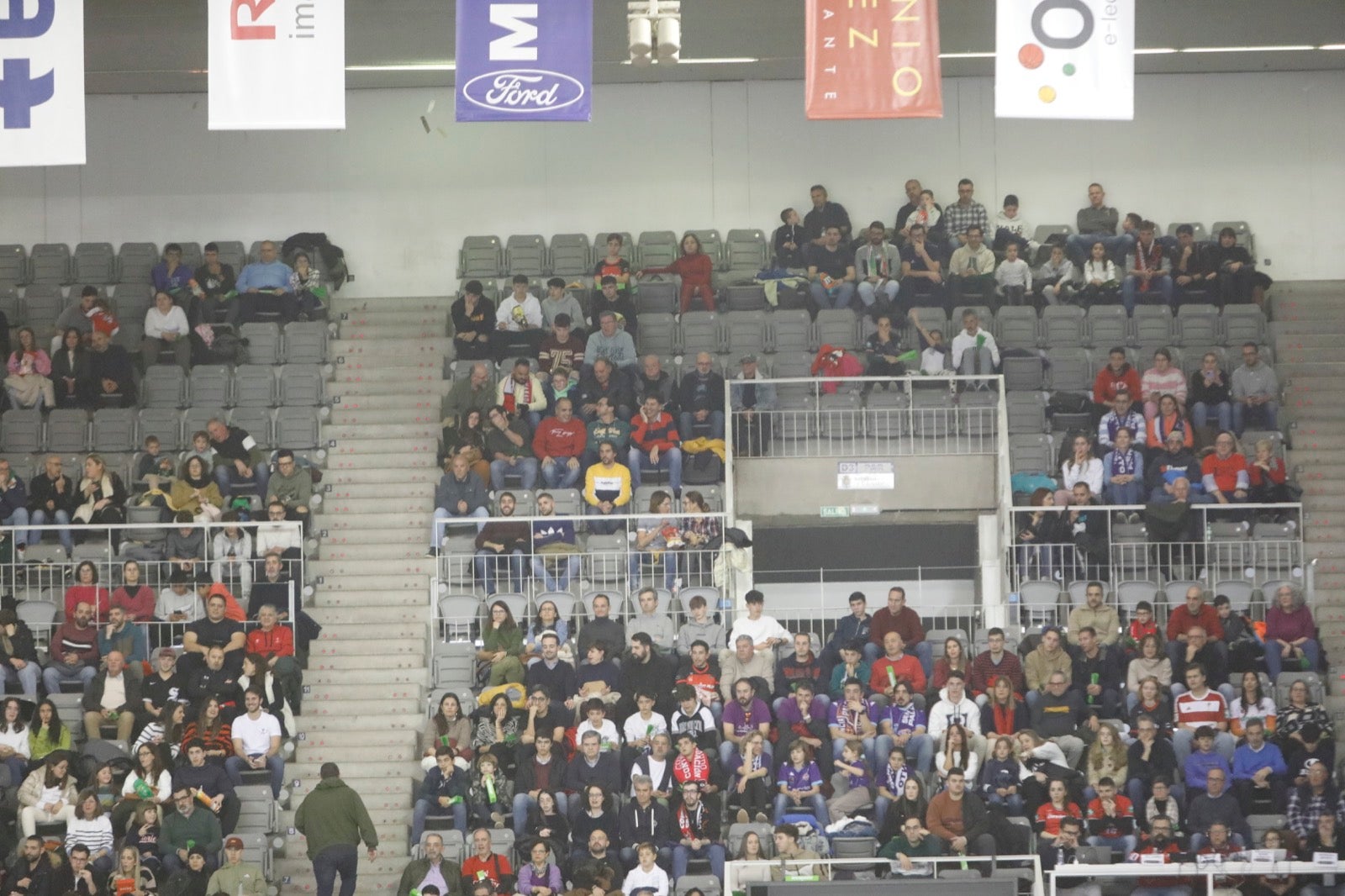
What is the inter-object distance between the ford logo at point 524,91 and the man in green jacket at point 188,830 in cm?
600

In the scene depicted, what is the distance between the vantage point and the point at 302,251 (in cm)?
2259

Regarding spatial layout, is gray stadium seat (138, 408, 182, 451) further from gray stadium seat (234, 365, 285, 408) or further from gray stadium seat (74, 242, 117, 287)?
gray stadium seat (74, 242, 117, 287)

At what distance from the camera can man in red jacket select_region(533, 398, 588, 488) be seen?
63.8ft

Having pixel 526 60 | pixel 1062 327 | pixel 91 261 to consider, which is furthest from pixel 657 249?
pixel 526 60

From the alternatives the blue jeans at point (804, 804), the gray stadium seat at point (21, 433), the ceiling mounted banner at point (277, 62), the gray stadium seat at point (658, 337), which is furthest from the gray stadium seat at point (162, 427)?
the blue jeans at point (804, 804)

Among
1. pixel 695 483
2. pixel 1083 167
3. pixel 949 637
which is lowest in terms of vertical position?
pixel 949 637

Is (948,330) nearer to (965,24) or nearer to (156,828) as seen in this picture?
(965,24)

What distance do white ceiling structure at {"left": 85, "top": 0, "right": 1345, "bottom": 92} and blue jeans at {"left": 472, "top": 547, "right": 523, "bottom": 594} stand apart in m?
5.95

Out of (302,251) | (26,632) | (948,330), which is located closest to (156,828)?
(26,632)

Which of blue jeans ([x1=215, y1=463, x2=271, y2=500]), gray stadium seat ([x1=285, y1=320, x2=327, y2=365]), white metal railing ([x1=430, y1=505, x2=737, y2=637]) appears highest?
gray stadium seat ([x1=285, y1=320, x2=327, y2=365])

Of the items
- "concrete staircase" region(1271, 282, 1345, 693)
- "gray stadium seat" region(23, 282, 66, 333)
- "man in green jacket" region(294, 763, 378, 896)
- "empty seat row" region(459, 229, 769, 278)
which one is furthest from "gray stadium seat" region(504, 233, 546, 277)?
"man in green jacket" region(294, 763, 378, 896)

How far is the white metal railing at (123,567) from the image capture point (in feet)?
59.6

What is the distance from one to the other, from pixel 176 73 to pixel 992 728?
41.4 feet

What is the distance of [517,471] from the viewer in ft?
64.1
